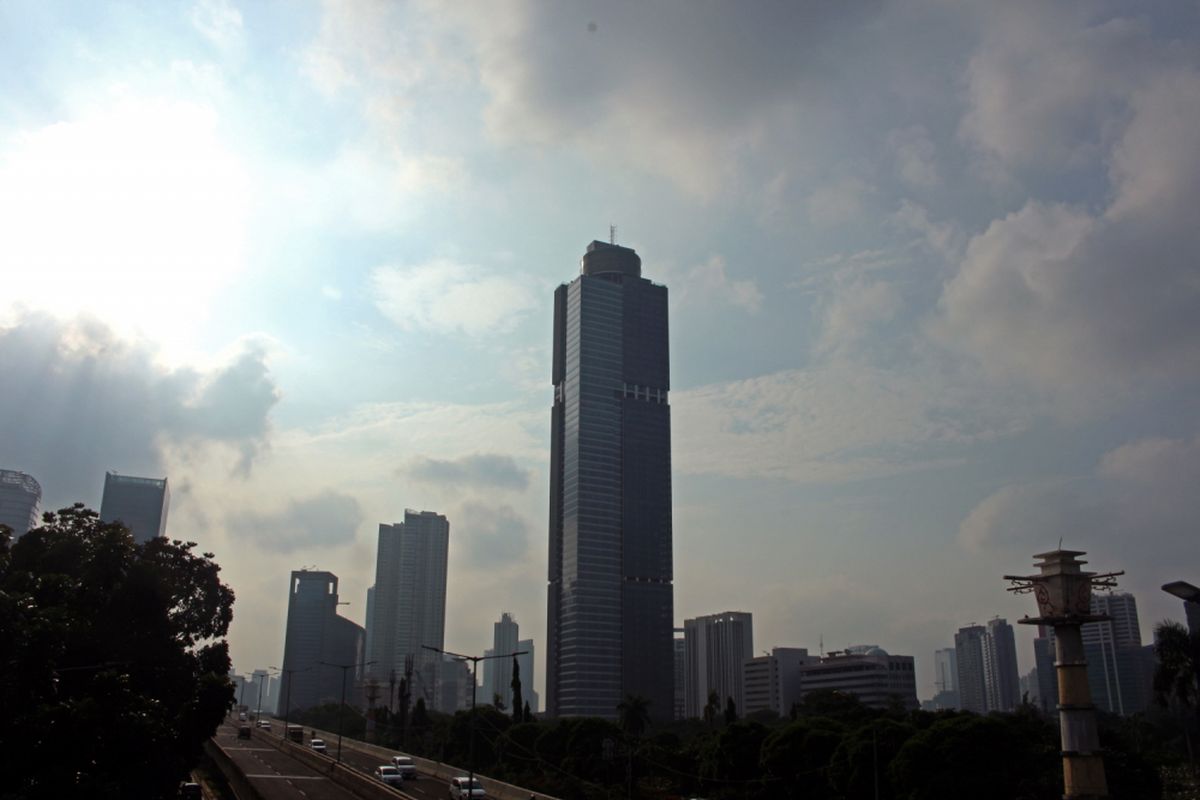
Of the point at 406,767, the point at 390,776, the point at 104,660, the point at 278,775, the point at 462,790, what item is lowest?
the point at 278,775

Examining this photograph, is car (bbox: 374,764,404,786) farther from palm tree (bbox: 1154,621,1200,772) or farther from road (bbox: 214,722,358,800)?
palm tree (bbox: 1154,621,1200,772)

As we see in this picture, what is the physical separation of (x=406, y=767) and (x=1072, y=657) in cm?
5814

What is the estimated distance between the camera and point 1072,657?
2020 inches

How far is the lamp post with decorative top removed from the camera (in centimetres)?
4941

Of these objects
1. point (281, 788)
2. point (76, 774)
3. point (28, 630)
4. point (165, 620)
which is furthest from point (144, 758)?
point (281, 788)

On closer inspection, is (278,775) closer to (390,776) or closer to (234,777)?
(234,777)

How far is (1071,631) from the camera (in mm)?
51344

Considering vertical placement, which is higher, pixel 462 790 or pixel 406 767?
pixel 406 767

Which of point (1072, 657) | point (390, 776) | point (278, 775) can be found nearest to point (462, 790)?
point (390, 776)


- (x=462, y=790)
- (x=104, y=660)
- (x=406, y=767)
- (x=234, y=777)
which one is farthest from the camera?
(x=406, y=767)

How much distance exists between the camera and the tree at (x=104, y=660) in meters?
39.0

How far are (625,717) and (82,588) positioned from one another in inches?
3748

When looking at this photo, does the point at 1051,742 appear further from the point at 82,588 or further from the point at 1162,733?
the point at 1162,733

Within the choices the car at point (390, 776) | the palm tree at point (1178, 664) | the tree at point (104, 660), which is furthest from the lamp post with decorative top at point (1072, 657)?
the car at point (390, 776)
